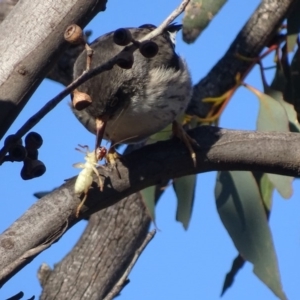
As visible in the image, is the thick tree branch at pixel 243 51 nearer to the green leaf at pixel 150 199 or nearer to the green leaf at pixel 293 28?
the green leaf at pixel 293 28

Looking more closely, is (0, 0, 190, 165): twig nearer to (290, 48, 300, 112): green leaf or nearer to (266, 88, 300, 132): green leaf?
(266, 88, 300, 132): green leaf

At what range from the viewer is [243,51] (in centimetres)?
313

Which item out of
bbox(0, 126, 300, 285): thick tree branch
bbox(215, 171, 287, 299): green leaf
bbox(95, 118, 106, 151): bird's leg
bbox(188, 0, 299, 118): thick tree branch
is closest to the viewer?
bbox(0, 126, 300, 285): thick tree branch

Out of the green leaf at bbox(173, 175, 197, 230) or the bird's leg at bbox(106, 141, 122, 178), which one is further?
the green leaf at bbox(173, 175, 197, 230)

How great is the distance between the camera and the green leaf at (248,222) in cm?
244

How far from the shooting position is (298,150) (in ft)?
5.71

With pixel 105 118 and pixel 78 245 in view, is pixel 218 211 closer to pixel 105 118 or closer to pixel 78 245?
pixel 105 118

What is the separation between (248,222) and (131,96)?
1.95 ft

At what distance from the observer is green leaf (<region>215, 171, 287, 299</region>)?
2.44 m

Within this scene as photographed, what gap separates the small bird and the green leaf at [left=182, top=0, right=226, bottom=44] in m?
0.24

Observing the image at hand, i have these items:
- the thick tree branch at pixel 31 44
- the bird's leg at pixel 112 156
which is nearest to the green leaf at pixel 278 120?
the bird's leg at pixel 112 156

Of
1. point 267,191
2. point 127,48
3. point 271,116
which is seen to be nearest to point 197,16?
point 271,116

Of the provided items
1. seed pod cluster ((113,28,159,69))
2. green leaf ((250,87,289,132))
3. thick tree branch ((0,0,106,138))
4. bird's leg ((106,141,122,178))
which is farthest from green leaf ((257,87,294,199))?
seed pod cluster ((113,28,159,69))

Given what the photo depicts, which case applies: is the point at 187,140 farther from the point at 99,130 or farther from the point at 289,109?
the point at 289,109
